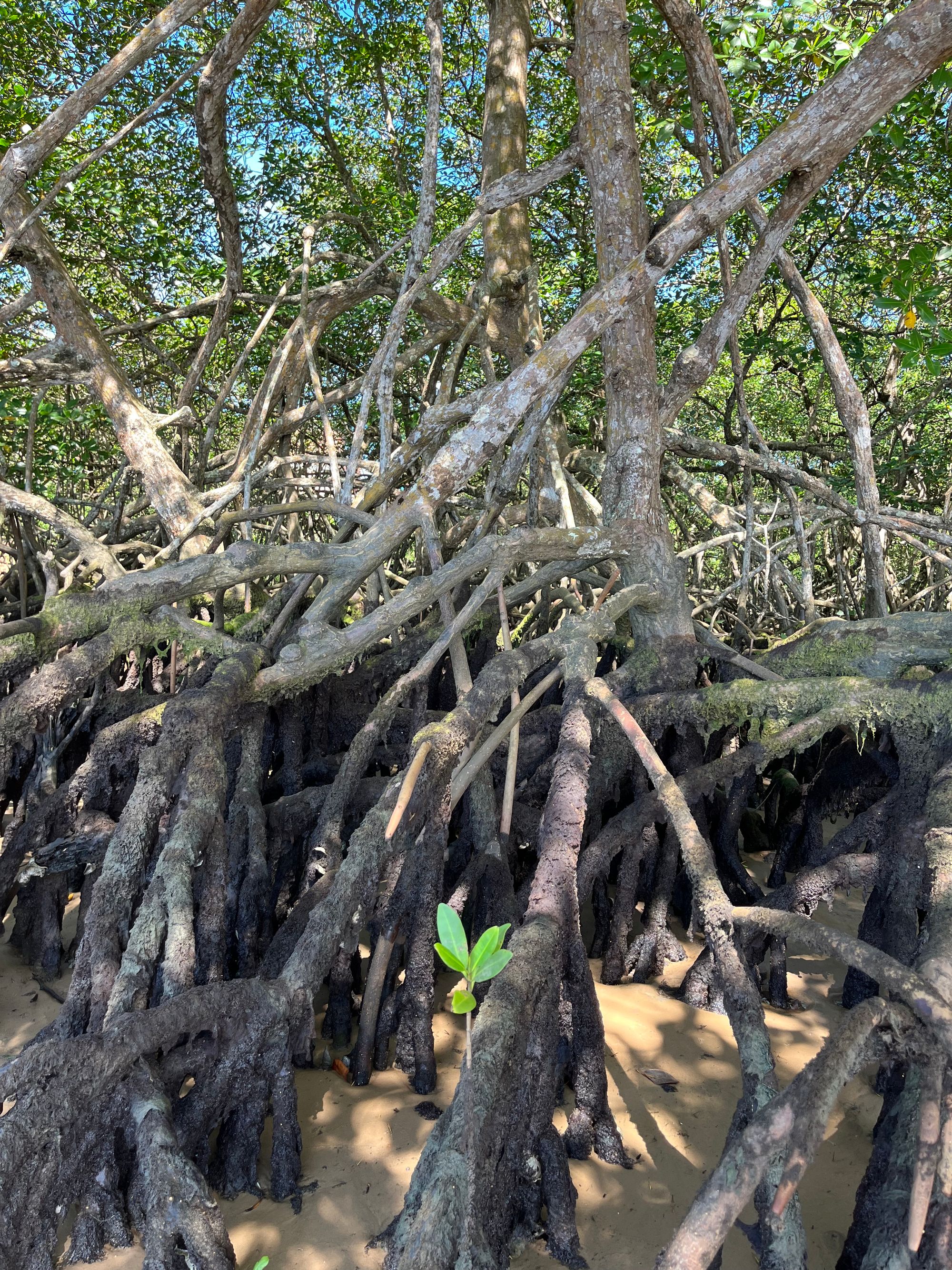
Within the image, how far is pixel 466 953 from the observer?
1.02 meters

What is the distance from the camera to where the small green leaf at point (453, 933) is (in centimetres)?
103

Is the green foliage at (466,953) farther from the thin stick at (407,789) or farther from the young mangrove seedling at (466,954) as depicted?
the thin stick at (407,789)

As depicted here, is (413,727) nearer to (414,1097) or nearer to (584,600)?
(414,1097)

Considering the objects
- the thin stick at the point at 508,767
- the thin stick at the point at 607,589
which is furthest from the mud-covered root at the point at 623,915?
the thin stick at the point at 607,589

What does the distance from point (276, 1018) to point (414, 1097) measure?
2.10ft

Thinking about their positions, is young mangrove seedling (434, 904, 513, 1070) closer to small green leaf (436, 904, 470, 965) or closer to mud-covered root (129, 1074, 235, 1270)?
small green leaf (436, 904, 470, 965)

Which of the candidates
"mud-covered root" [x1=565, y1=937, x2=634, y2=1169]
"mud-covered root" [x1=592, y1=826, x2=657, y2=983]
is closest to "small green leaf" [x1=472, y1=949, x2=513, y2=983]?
"mud-covered root" [x1=565, y1=937, x2=634, y2=1169]

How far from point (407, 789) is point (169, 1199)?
83cm

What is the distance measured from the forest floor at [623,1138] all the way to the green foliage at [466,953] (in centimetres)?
102

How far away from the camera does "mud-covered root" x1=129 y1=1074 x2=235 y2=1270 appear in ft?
4.49

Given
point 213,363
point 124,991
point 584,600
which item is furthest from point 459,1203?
point 213,363

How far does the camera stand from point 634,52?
4.95 m

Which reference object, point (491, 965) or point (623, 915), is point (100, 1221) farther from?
point (623, 915)

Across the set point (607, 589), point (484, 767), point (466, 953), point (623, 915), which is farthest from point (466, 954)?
point (607, 589)
